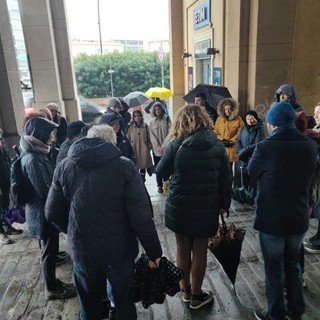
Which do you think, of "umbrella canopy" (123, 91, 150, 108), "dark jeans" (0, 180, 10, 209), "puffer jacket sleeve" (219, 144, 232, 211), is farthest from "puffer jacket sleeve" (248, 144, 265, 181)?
"umbrella canopy" (123, 91, 150, 108)

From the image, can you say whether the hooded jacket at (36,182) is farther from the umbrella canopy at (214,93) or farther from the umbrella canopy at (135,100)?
the umbrella canopy at (135,100)

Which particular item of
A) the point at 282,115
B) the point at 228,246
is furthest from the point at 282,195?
the point at 228,246

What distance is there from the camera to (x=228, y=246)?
2912mm

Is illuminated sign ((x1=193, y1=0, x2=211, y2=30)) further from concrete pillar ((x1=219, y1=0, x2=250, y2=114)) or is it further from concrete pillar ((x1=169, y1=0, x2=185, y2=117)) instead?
concrete pillar ((x1=169, y1=0, x2=185, y2=117))

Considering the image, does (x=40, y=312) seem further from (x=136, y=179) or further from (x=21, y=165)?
(x=136, y=179)

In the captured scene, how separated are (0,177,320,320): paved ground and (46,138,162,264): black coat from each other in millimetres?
1135

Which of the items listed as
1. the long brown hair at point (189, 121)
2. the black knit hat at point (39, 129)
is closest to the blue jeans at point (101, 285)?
the long brown hair at point (189, 121)

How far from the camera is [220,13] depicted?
6.85 m

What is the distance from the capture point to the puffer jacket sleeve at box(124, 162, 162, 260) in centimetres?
212

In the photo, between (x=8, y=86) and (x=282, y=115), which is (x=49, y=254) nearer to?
(x=282, y=115)

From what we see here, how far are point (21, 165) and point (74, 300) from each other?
154 cm

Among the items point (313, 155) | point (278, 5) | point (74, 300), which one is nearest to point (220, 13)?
point (278, 5)

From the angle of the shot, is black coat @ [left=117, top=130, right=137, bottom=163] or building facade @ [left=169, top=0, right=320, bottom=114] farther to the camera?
building facade @ [left=169, top=0, right=320, bottom=114]

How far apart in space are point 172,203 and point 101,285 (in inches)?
37.1
